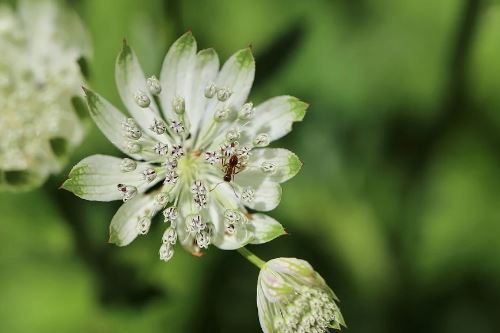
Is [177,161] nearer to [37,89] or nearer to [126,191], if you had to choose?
[126,191]

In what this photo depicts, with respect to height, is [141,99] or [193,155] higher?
[141,99]

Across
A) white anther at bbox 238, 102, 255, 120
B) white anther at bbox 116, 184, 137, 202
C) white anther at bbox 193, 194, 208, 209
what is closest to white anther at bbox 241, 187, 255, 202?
white anther at bbox 193, 194, 208, 209

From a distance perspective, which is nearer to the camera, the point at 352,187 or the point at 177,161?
the point at 177,161

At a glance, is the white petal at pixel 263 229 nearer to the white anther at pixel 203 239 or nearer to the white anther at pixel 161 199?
the white anther at pixel 203 239

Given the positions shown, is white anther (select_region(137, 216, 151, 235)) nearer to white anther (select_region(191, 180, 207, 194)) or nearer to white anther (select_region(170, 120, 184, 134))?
white anther (select_region(191, 180, 207, 194))

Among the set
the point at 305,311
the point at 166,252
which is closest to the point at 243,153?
the point at 166,252
